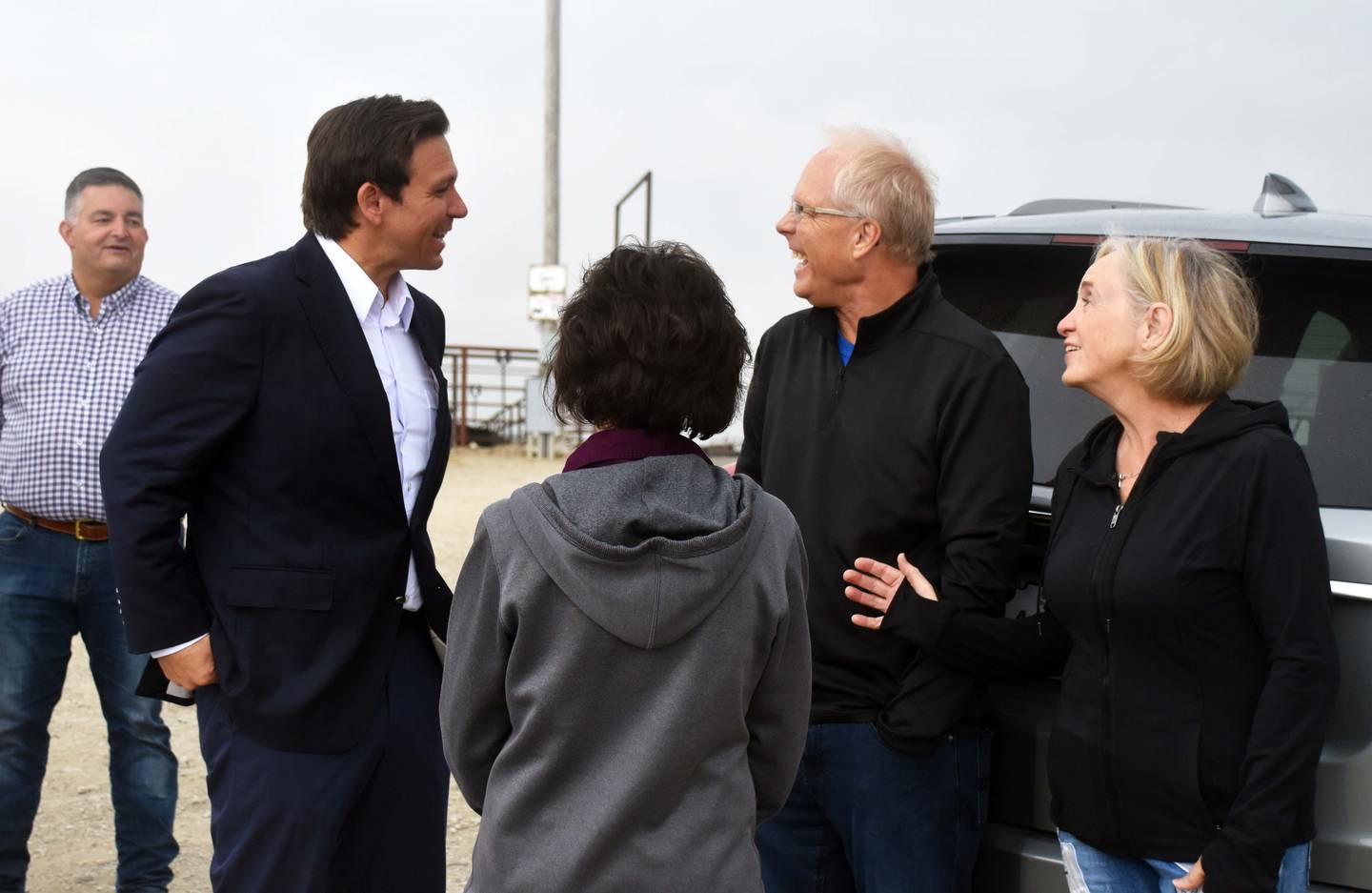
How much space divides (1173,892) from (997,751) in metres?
0.45

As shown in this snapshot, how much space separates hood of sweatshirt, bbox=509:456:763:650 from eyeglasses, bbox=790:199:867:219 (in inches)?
36.2

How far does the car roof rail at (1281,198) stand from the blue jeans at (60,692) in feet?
10.1

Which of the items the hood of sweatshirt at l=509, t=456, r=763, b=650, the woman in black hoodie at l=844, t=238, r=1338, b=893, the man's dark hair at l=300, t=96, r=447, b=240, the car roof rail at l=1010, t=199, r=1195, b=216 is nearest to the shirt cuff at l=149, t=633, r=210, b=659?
the man's dark hair at l=300, t=96, r=447, b=240

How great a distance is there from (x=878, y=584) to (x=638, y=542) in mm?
768

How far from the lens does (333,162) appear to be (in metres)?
2.85

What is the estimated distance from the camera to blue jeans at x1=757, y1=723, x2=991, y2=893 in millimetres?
2467

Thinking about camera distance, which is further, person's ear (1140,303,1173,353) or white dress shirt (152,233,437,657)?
white dress shirt (152,233,437,657)

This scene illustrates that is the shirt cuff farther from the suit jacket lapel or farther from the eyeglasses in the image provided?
the eyeglasses

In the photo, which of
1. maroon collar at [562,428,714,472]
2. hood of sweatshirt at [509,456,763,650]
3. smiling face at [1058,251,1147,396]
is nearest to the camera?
hood of sweatshirt at [509,456,763,650]

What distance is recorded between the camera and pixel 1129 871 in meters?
2.21

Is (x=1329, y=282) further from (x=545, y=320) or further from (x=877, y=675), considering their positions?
(x=545, y=320)

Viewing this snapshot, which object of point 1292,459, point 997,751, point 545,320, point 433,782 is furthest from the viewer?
point 545,320

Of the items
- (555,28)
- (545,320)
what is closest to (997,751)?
(545,320)

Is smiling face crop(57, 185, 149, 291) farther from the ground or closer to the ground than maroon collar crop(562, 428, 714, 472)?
farther from the ground
